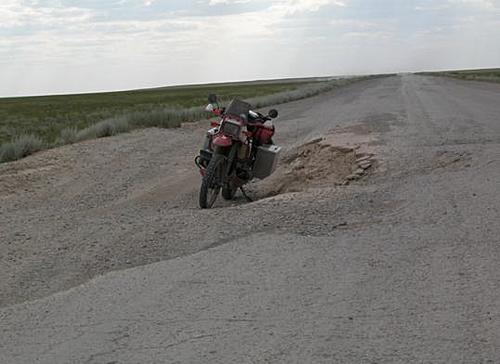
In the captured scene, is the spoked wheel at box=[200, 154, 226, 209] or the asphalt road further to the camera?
the spoked wheel at box=[200, 154, 226, 209]

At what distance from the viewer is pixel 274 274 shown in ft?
18.9

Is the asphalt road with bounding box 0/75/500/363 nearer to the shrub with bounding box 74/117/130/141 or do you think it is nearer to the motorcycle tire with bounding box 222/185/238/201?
the motorcycle tire with bounding box 222/185/238/201

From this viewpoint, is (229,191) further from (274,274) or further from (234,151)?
(274,274)

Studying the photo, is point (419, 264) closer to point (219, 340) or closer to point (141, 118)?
point (219, 340)

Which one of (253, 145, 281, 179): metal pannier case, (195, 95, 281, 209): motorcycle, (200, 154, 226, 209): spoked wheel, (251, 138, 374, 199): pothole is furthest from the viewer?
(251, 138, 374, 199): pothole

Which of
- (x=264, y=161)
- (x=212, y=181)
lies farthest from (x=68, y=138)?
(x=212, y=181)

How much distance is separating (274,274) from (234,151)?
4.64 meters

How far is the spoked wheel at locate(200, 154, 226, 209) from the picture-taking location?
32.4 feet

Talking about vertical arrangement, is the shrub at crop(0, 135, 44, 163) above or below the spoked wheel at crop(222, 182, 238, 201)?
above

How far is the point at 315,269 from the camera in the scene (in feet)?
19.1

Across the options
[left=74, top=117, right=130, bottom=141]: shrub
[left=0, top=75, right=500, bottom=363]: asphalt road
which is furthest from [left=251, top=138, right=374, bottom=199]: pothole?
[left=74, top=117, right=130, bottom=141]: shrub

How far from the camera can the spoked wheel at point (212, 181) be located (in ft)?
32.4

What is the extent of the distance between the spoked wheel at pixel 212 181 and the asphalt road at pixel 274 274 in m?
0.45

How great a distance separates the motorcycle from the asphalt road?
1.77 ft
